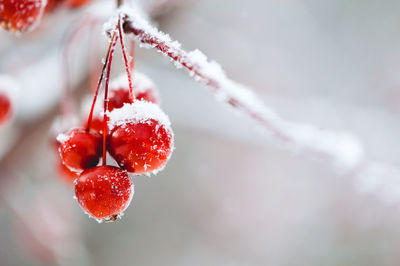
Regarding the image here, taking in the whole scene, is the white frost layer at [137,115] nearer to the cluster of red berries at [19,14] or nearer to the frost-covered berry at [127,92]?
the frost-covered berry at [127,92]

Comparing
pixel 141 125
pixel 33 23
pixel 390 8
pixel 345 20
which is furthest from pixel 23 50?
pixel 390 8

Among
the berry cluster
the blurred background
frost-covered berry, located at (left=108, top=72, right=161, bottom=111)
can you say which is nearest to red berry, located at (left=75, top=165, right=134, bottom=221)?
the berry cluster

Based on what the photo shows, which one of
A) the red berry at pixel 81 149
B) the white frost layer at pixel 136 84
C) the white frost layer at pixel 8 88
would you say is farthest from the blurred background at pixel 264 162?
the red berry at pixel 81 149

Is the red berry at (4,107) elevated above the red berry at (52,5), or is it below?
below

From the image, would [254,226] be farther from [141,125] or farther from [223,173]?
[141,125]

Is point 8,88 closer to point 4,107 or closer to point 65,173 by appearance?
point 4,107

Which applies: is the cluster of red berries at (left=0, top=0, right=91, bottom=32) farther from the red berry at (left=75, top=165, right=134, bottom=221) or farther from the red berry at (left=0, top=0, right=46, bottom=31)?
the red berry at (left=75, top=165, right=134, bottom=221)

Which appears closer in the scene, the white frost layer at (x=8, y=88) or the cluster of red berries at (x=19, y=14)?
the cluster of red berries at (x=19, y=14)
